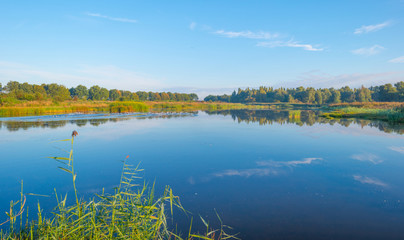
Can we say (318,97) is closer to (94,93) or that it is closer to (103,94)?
(103,94)

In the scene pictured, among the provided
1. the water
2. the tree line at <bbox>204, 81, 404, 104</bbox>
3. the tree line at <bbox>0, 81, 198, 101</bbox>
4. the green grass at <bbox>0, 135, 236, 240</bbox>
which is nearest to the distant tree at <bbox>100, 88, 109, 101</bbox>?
the tree line at <bbox>0, 81, 198, 101</bbox>

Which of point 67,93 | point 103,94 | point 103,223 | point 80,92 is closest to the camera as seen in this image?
point 103,223

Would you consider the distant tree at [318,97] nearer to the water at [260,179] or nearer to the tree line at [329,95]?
the tree line at [329,95]

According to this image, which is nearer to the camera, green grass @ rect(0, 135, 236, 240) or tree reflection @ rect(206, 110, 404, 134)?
green grass @ rect(0, 135, 236, 240)

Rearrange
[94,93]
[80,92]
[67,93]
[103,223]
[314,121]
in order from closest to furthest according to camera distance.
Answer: [103,223]
[314,121]
[67,93]
[80,92]
[94,93]

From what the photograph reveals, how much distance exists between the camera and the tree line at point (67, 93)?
201 ft

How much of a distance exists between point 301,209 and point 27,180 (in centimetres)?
922

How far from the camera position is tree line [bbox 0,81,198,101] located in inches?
2408

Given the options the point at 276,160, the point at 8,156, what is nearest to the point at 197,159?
the point at 276,160

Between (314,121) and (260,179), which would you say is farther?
(314,121)

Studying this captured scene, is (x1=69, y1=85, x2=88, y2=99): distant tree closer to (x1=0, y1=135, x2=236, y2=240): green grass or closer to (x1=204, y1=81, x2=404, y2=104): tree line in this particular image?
(x1=204, y1=81, x2=404, y2=104): tree line

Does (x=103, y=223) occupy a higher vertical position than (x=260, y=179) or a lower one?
higher

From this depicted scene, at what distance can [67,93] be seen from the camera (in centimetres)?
10381

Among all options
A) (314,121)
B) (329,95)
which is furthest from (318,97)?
(314,121)
